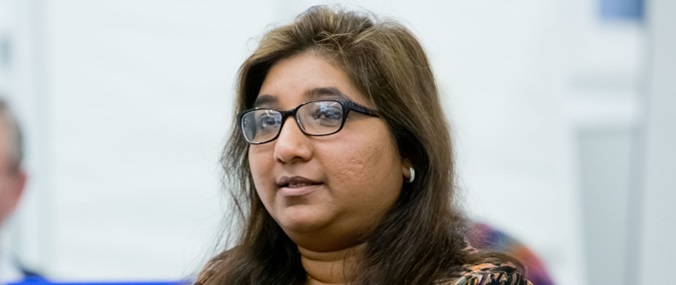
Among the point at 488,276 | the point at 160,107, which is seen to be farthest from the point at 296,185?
the point at 160,107

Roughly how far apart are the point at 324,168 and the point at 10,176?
2.01 meters

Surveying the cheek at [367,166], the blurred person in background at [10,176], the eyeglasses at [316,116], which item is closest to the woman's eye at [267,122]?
the eyeglasses at [316,116]

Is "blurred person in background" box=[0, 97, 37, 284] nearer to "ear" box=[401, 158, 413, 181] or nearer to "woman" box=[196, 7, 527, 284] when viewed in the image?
"woman" box=[196, 7, 527, 284]

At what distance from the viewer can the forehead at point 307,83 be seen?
178cm

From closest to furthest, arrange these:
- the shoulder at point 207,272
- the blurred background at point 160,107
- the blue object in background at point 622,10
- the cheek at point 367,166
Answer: the cheek at point 367,166, the shoulder at point 207,272, the blurred background at point 160,107, the blue object in background at point 622,10

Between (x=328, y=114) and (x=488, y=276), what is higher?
(x=328, y=114)

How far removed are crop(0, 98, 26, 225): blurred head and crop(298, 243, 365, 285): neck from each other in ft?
5.84

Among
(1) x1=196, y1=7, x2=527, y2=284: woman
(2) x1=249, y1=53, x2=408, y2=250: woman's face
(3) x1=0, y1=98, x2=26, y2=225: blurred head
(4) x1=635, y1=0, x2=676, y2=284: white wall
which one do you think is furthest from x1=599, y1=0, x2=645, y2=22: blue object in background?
(2) x1=249, y1=53, x2=408, y2=250: woman's face

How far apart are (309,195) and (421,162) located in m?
0.22

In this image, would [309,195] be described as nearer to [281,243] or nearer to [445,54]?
[281,243]

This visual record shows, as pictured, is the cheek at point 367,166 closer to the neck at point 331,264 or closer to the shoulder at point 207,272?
the neck at point 331,264

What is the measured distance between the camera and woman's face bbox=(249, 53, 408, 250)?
174cm

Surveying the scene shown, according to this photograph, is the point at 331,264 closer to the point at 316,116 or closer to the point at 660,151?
the point at 316,116

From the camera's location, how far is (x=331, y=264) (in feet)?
6.12
